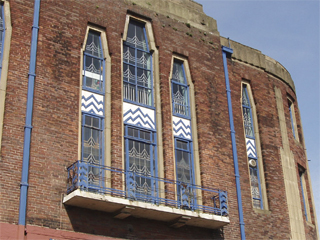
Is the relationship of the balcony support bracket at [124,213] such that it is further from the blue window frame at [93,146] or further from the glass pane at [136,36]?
the glass pane at [136,36]

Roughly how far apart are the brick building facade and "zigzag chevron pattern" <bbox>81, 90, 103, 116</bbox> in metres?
0.04

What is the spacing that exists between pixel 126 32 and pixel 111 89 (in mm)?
2596

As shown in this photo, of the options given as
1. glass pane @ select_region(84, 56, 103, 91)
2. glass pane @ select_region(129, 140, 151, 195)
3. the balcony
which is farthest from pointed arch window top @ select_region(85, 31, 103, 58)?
the balcony

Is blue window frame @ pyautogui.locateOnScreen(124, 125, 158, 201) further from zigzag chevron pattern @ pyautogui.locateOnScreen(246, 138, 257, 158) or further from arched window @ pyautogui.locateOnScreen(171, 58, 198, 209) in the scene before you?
zigzag chevron pattern @ pyautogui.locateOnScreen(246, 138, 257, 158)

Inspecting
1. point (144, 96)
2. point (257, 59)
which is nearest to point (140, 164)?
point (144, 96)

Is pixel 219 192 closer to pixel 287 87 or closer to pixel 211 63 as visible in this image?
pixel 211 63

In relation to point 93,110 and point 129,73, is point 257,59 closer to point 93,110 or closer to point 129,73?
point 129,73

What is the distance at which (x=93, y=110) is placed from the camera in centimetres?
1811

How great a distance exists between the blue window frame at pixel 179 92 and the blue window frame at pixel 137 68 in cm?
100

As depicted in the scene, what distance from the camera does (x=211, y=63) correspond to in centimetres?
2209

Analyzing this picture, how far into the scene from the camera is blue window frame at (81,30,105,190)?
17.2m

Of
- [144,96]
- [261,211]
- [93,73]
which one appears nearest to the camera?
[93,73]

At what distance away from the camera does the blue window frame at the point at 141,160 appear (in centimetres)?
1761

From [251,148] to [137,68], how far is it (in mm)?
5471
